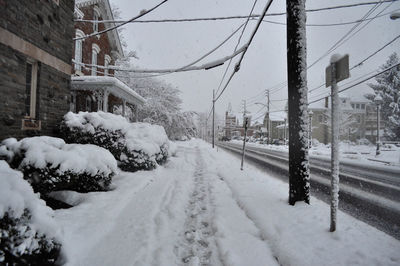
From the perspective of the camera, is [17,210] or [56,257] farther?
[56,257]

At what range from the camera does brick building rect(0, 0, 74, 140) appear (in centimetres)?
461

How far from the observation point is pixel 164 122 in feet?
80.8

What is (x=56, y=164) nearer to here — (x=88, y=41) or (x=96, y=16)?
(x=88, y=41)

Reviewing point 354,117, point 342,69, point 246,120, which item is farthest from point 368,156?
point 354,117

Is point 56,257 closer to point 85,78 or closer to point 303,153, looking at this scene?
point 303,153

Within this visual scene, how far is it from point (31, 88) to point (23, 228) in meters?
4.95

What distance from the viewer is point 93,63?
549 inches

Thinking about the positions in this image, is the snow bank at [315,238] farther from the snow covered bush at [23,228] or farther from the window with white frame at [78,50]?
the window with white frame at [78,50]

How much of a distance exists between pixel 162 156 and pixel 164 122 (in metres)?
16.2

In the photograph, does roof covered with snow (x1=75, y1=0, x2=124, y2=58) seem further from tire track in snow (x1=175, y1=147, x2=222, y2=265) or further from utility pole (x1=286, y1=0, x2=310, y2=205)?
tire track in snow (x1=175, y1=147, x2=222, y2=265)

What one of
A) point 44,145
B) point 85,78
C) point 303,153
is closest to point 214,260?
point 303,153

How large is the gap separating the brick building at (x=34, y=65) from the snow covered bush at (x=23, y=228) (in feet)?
11.5

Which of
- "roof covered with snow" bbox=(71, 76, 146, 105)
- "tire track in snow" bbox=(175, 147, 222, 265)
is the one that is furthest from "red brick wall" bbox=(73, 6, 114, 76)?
"tire track in snow" bbox=(175, 147, 222, 265)

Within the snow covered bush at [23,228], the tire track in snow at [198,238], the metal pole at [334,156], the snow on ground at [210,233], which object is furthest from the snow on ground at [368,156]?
the snow covered bush at [23,228]
